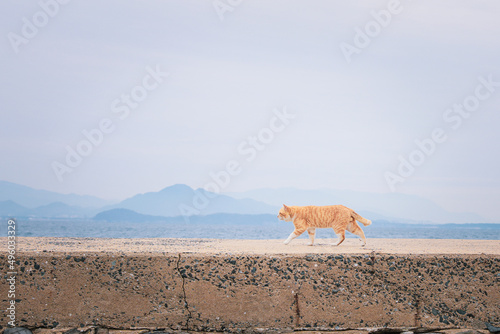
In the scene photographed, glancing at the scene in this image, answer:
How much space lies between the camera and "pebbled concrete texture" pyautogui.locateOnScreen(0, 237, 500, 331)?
4379mm

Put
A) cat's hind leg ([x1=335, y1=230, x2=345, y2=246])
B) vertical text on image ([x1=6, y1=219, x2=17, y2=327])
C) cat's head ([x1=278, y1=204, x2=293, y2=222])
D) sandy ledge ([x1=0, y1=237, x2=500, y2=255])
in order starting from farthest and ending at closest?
cat's head ([x1=278, y1=204, x2=293, y2=222]) < cat's hind leg ([x1=335, y1=230, x2=345, y2=246]) < sandy ledge ([x1=0, y1=237, x2=500, y2=255]) < vertical text on image ([x1=6, y1=219, x2=17, y2=327])

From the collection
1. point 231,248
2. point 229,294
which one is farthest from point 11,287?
point 231,248

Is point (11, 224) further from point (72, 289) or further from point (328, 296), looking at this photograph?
point (328, 296)

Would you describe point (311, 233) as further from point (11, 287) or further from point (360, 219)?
point (11, 287)

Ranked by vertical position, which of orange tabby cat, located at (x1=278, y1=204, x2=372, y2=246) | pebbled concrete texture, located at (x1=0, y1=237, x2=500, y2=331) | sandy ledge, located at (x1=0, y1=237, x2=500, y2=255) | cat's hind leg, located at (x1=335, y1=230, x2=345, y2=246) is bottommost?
pebbled concrete texture, located at (x1=0, y1=237, x2=500, y2=331)

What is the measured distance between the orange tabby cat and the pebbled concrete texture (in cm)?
179

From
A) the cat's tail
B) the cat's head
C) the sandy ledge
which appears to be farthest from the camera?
the cat's head

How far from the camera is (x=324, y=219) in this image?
640 cm

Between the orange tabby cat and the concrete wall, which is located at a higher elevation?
the orange tabby cat

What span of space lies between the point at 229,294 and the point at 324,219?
2384mm

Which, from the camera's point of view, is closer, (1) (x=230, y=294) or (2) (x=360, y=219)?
(1) (x=230, y=294)

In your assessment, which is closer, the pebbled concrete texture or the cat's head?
the pebbled concrete texture

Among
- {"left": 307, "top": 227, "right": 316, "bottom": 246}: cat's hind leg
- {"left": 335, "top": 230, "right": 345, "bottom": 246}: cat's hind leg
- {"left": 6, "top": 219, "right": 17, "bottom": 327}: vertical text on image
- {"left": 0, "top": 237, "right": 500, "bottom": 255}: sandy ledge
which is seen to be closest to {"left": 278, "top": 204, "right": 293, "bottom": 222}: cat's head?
{"left": 307, "top": 227, "right": 316, "bottom": 246}: cat's hind leg

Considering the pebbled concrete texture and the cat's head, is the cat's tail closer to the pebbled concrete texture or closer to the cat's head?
the cat's head
